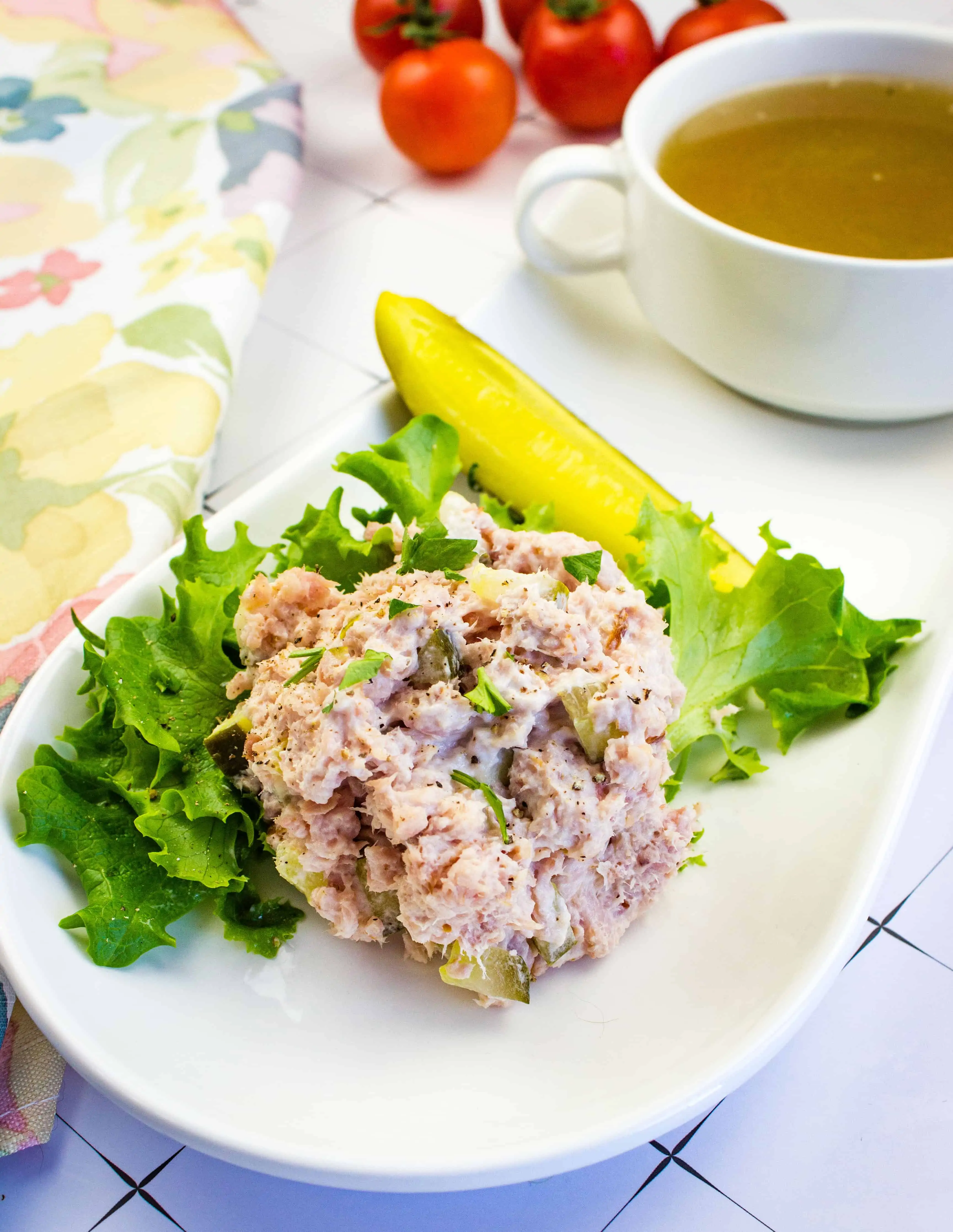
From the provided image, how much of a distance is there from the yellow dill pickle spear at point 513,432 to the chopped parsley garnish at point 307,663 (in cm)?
46

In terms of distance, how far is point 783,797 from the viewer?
3.65ft

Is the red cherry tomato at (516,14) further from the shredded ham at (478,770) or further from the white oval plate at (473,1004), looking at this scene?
the shredded ham at (478,770)

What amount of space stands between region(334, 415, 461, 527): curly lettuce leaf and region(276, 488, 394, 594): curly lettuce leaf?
0.13ft

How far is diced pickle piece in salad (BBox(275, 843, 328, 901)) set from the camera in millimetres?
1001

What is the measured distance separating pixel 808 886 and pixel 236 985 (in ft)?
1.75

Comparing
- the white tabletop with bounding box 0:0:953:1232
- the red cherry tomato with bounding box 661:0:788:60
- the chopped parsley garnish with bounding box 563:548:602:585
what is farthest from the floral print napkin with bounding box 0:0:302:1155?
the red cherry tomato with bounding box 661:0:788:60

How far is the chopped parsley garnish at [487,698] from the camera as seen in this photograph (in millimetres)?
930

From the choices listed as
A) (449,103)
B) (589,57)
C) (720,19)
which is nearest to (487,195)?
(449,103)

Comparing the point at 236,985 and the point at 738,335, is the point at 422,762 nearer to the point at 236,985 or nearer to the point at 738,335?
the point at 236,985

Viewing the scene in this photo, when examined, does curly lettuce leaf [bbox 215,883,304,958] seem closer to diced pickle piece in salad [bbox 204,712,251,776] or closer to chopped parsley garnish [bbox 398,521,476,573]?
diced pickle piece in salad [bbox 204,712,251,776]

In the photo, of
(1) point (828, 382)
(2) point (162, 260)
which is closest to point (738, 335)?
(1) point (828, 382)

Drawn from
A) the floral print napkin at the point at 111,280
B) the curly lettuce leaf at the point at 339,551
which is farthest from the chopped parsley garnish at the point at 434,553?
the floral print napkin at the point at 111,280

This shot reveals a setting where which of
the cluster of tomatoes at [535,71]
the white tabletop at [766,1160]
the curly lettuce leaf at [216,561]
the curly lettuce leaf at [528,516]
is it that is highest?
the cluster of tomatoes at [535,71]

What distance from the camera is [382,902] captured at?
1.00m
